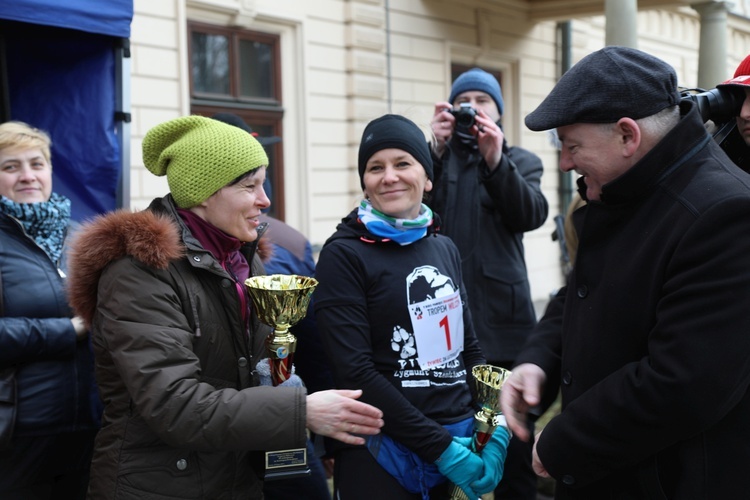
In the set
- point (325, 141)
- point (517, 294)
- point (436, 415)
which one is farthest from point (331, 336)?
point (325, 141)

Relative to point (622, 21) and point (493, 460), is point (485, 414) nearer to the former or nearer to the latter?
point (493, 460)

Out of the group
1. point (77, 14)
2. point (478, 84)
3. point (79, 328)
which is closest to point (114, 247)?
point (79, 328)

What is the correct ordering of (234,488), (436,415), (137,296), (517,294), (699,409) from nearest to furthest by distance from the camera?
(699,409) < (137,296) < (234,488) < (436,415) < (517,294)

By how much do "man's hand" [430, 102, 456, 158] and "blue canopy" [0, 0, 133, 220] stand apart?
1667 mm

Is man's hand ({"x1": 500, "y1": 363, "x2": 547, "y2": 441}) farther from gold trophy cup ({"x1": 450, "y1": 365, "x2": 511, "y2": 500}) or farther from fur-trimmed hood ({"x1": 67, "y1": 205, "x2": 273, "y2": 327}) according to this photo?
fur-trimmed hood ({"x1": 67, "y1": 205, "x2": 273, "y2": 327})

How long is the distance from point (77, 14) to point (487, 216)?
2.17m

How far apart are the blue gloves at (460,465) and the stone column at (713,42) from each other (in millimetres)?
9516

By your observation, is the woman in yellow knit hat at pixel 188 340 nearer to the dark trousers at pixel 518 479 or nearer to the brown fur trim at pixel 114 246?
the brown fur trim at pixel 114 246

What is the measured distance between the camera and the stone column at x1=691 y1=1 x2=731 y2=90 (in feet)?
34.3

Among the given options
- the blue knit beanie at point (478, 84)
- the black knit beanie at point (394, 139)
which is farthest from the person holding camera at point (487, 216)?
the black knit beanie at point (394, 139)

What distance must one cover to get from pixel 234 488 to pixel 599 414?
1109 millimetres

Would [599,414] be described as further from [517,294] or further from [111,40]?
[111,40]

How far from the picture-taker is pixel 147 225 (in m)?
2.11

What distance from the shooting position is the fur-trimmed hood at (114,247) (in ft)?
6.81
